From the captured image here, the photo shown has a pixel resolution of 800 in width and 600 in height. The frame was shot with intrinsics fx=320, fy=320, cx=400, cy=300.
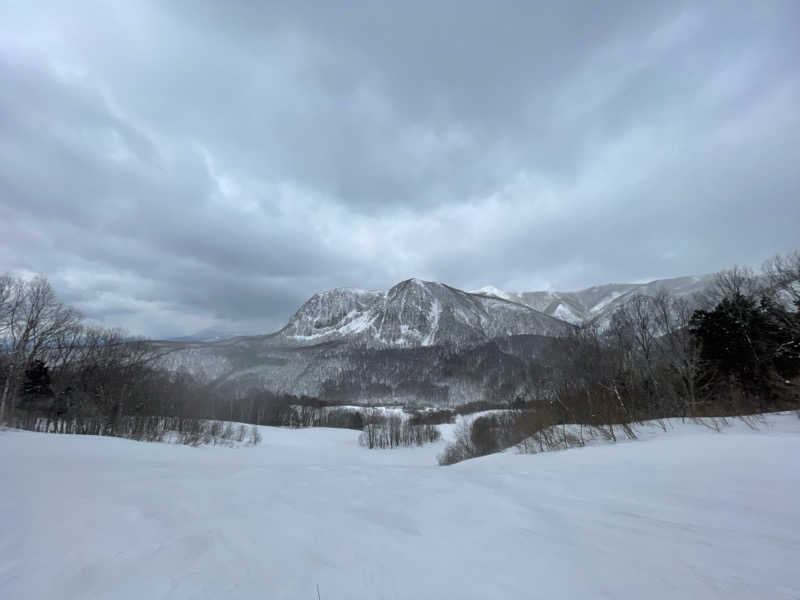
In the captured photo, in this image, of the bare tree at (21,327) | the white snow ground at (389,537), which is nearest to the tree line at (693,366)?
the white snow ground at (389,537)

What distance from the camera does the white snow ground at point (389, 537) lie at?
2984 millimetres

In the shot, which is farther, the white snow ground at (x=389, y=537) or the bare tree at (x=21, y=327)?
the bare tree at (x=21, y=327)

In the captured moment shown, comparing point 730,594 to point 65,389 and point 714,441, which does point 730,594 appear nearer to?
point 714,441

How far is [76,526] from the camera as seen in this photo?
12.2ft

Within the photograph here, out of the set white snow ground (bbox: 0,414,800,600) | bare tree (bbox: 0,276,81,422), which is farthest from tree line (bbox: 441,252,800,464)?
bare tree (bbox: 0,276,81,422)

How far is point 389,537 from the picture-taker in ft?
14.0

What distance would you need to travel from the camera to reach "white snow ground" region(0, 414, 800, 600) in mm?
2984

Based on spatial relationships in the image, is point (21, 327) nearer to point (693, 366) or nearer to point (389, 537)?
point (389, 537)

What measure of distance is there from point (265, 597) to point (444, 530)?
270cm

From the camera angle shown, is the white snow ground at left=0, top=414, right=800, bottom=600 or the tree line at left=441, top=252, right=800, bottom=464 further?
the tree line at left=441, top=252, right=800, bottom=464

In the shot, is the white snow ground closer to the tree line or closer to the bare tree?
the tree line

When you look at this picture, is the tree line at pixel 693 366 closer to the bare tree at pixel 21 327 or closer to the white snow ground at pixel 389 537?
the white snow ground at pixel 389 537

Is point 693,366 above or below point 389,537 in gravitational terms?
above

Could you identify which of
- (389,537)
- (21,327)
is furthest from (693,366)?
(21,327)
